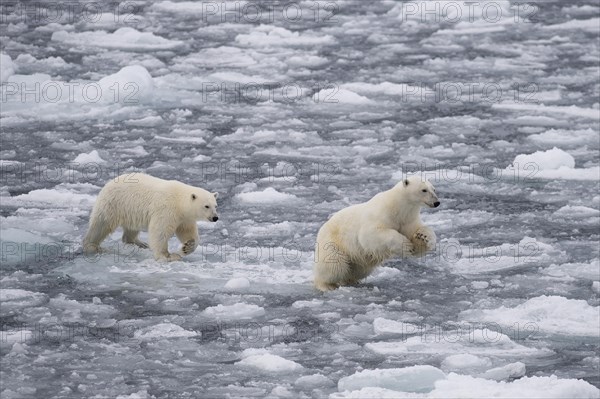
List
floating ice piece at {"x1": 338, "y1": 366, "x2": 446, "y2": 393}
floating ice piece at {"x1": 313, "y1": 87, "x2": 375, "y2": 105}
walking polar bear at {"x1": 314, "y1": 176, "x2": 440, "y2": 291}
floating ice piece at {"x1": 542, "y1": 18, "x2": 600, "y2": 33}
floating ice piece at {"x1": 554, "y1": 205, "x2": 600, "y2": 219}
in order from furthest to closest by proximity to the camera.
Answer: floating ice piece at {"x1": 542, "y1": 18, "x2": 600, "y2": 33}, floating ice piece at {"x1": 313, "y1": 87, "x2": 375, "y2": 105}, floating ice piece at {"x1": 554, "y1": 205, "x2": 600, "y2": 219}, walking polar bear at {"x1": 314, "y1": 176, "x2": 440, "y2": 291}, floating ice piece at {"x1": 338, "y1": 366, "x2": 446, "y2": 393}

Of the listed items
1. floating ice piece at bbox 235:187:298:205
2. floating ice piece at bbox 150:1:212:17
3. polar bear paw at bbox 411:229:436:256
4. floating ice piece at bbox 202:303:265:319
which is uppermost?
floating ice piece at bbox 150:1:212:17

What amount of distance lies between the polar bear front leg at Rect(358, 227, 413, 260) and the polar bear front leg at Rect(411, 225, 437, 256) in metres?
0.06

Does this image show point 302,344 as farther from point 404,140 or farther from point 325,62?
point 325,62

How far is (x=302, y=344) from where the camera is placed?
6.23 metres

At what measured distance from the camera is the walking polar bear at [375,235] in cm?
685

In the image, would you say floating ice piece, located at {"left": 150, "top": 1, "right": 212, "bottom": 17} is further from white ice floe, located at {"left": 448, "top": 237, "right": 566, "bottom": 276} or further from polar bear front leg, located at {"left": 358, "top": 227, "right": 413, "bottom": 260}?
polar bear front leg, located at {"left": 358, "top": 227, "right": 413, "bottom": 260}

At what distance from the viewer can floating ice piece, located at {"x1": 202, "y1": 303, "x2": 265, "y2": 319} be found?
6703 mm

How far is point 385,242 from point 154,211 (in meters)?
1.66

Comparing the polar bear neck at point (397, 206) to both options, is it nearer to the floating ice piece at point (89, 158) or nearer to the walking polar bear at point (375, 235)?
the walking polar bear at point (375, 235)

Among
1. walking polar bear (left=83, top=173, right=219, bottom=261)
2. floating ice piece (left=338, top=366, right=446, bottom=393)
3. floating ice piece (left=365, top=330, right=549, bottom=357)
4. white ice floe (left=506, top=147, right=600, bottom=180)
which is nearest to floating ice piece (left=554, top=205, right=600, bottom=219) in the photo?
white ice floe (left=506, top=147, right=600, bottom=180)

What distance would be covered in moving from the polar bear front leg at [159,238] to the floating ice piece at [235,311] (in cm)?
93

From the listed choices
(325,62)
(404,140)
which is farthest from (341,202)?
(325,62)

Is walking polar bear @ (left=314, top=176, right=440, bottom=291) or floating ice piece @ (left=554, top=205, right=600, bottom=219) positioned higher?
walking polar bear @ (left=314, top=176, right=440, bottom=291)

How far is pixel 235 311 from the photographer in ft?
22.2
